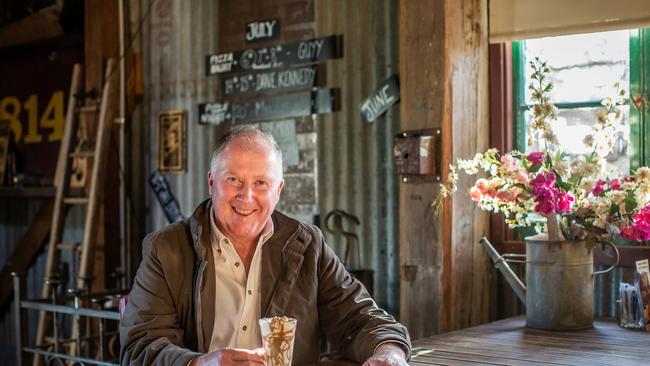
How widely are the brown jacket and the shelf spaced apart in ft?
12.1

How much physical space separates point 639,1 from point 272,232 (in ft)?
6.26

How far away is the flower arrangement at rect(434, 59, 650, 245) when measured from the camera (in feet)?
10.9

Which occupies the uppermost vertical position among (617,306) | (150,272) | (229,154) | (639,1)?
(639,1)

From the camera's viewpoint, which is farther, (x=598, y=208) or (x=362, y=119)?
(x=362, y=119)

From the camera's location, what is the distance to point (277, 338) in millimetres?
2225

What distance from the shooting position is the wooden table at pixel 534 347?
2854 mm

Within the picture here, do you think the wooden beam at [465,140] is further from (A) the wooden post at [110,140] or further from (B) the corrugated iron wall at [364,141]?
(A) the wooden post at [110,140]

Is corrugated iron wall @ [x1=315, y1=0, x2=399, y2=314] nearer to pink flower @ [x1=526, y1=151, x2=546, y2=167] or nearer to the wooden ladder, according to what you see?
pink flower @ [x1=526, y1=151, x2=546, y2=167]

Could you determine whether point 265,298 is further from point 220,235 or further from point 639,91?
point 639,91

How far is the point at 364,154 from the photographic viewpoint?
455 centimetres

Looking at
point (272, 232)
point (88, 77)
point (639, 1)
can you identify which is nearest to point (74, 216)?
point (88, 77)

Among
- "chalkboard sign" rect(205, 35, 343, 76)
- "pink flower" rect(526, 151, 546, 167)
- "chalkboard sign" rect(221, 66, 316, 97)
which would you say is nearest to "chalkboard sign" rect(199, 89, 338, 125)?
"chalkboard sign" rect(221, 66, 316, 97)

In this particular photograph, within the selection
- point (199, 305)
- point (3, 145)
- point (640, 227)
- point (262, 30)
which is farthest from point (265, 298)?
point (3, 145)

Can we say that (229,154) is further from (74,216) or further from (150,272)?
(74,216)
